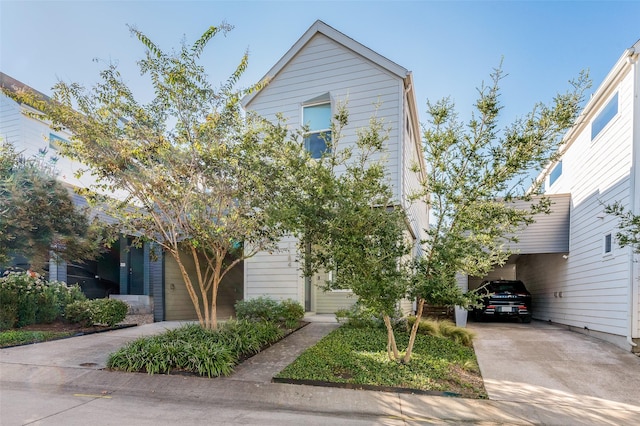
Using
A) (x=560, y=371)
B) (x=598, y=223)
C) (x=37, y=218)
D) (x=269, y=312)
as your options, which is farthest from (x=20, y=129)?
(x=598, y=223)

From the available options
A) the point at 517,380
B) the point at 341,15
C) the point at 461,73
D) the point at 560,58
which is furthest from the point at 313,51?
Result: the point at 517,380

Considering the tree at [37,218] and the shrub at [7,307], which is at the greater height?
the tree at [37,218]

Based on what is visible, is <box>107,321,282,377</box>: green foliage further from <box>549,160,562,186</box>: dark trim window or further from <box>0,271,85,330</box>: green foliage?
<box>549,160,562,186</box>: dark trim window

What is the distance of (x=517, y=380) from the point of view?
5.52 metres

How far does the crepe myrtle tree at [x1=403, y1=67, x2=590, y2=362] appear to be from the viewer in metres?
5.31

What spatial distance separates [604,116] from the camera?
8.80 meters

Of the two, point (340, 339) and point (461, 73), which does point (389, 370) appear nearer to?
point (340, 339)

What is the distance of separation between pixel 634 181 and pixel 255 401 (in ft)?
25.7

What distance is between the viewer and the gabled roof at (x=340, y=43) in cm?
950

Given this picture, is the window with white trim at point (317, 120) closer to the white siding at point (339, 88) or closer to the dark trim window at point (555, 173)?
the white siding at point (339, 88)

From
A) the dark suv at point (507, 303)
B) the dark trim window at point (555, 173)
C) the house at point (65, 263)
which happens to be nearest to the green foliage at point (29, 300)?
the house at point (65, 263)

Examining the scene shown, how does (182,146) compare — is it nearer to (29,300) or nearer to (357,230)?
(357,230)

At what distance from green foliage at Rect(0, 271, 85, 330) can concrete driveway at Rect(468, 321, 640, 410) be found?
9.98 metres

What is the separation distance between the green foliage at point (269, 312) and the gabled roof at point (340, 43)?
5489 mm
